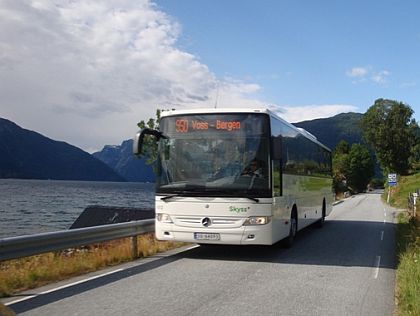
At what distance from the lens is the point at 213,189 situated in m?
10.7

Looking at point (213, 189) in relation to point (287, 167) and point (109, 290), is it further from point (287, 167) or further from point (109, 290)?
point (109, 290)

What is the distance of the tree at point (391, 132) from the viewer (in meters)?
87.1

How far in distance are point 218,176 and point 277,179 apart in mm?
1450

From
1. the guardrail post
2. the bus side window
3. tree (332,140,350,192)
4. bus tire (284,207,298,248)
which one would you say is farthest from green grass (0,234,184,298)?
tree (332,140,350,192)

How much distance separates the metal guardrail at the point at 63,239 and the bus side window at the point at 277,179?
3.13m

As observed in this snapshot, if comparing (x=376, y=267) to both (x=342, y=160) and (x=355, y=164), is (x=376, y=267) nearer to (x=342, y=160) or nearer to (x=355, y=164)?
(x=342, y=160)

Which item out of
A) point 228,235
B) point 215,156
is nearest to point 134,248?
point 228,235

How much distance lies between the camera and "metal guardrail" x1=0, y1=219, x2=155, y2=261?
7.89 metres

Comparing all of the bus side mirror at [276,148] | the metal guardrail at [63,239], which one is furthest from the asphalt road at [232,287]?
the bus side mirror at [276,148]

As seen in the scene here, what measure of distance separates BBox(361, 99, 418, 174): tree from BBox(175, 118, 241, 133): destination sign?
8136 cm

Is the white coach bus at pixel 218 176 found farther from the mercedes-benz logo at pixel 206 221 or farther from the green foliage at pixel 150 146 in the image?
the green foliage at pixel 150 146

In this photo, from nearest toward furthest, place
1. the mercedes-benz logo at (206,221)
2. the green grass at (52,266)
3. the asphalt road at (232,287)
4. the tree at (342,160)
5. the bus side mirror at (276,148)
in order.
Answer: the asphalt road at (232,287)
the green grass at (52,266)
the mercedes-benz logo at (206,221)
the bus side mirror at (276,148)
the tree at (342,160)

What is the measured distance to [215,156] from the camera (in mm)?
10820

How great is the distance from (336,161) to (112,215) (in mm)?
89433
